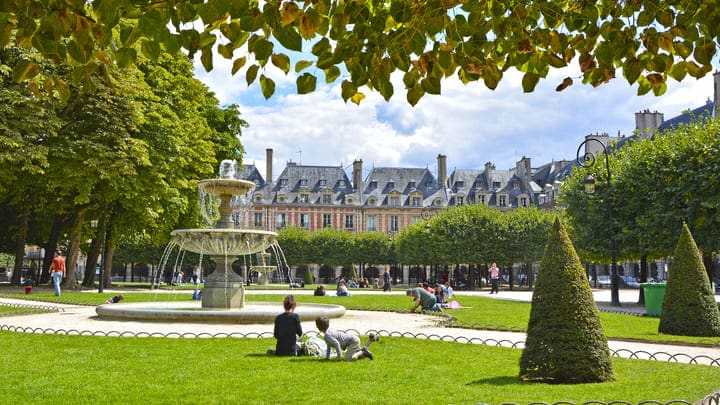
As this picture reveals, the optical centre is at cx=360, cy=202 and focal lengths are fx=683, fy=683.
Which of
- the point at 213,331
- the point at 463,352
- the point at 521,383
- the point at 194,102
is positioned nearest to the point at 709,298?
the point at 463,352

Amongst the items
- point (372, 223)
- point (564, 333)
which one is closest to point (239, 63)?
point (564, 333)

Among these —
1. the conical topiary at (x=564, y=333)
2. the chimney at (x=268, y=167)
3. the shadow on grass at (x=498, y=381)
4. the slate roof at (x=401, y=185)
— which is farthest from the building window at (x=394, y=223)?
the conical topiary at (x=564, y=333)

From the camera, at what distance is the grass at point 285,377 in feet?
23.5

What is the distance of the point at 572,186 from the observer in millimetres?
30484

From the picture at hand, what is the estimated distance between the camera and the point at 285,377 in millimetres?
8320

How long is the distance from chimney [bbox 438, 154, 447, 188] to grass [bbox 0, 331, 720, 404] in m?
73.7

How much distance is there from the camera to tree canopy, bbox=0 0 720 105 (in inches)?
159

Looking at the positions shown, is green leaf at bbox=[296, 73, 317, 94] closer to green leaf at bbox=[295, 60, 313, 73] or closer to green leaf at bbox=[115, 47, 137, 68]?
green leaf at bbox=[295, 60, 313, 73]

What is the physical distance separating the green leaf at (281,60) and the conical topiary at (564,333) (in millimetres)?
4906

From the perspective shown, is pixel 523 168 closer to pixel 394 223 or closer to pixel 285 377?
pixel 394 223

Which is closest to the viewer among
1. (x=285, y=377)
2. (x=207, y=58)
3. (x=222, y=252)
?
(x=207, y=58)

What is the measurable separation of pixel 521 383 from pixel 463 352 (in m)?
2.87

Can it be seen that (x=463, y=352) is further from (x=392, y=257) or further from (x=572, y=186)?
(x=392, y=257)

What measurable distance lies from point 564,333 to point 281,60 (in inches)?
199
